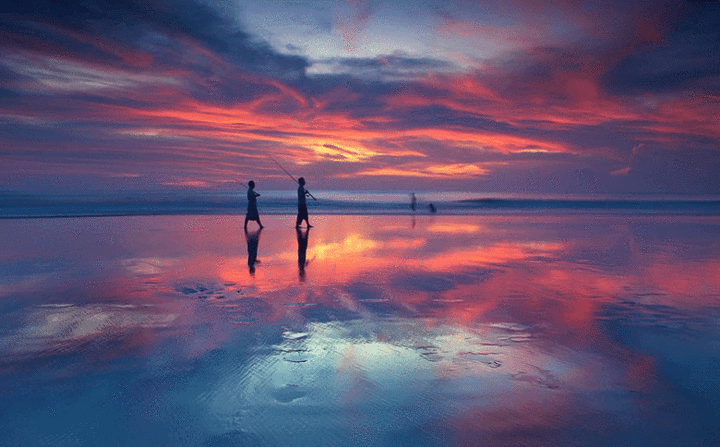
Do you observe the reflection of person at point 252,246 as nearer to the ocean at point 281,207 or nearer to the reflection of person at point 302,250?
the reflection of person at point 302,250

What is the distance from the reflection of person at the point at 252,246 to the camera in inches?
410

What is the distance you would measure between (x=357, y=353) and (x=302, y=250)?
26.2 feet

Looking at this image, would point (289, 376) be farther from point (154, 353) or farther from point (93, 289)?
point (93, 289)

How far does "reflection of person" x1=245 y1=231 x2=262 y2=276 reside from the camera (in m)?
10.4

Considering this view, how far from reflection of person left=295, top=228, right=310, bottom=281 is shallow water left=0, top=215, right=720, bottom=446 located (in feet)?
0.68

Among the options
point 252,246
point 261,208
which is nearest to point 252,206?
point 252,246

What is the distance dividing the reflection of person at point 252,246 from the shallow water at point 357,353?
150 millimetres

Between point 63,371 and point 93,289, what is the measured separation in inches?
153

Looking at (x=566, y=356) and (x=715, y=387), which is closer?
(x=715, y=387)

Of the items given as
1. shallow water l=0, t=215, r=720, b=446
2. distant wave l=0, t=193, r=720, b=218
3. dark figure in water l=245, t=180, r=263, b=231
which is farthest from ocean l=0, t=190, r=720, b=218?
shallow water l=0, t=215, r=720, b=446

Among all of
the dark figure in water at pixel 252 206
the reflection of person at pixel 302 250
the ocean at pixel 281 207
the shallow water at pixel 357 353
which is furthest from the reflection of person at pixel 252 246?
the ocean at pixel 281 207

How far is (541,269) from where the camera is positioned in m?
10.1

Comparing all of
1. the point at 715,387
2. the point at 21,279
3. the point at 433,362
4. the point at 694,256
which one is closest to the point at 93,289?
the point at 21,279

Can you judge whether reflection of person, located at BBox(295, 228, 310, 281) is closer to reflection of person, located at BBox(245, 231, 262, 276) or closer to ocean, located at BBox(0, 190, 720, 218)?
reflection of person, located at BBox(245, 231, 262, 276)
